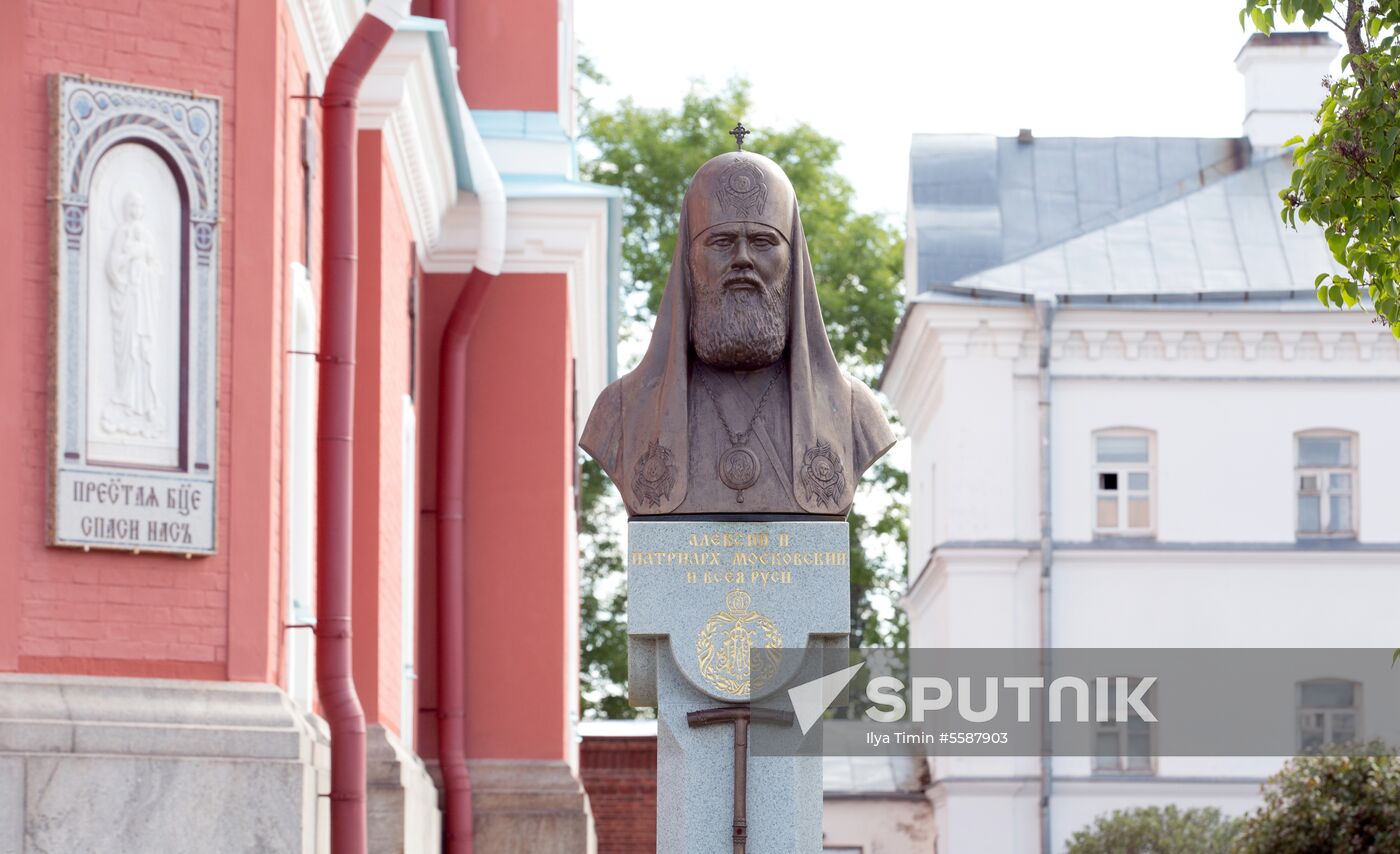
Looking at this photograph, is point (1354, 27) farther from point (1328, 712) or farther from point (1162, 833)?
point (1328, 712)

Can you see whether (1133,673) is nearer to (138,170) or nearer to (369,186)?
(369,186)

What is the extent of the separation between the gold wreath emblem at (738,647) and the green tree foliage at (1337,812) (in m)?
9.18

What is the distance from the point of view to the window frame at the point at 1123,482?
31.4 metres

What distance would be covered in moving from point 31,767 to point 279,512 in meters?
1.89

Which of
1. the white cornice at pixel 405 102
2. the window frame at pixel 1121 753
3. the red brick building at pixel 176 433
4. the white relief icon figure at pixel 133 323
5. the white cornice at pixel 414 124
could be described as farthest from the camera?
the window frame at pixel 1121 753

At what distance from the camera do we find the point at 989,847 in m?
30.0

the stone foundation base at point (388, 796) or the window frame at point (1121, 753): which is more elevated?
the stone foundation base at point (388, 796)

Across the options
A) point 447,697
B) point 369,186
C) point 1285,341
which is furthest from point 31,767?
point 1285,341

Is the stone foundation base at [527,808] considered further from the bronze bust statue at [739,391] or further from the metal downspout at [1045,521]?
the metal downspout at [1045,521]

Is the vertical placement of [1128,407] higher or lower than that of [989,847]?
higher

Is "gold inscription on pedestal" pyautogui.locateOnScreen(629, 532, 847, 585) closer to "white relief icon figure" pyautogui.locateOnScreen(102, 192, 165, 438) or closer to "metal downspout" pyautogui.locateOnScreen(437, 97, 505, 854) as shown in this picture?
"white relief icon figure" pyautogui.locateOnScreen(102, 192, 165, 438)

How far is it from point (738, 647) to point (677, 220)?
83.1 feet

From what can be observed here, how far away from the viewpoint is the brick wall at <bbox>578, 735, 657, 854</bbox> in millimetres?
22953

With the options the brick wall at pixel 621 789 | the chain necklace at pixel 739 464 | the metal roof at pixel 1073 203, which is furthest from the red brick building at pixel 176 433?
the metal roof at pixel 1073 203
